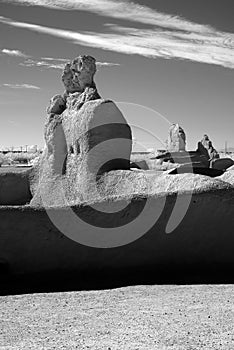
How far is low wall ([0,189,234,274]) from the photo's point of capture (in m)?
6.35

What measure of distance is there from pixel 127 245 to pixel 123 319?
1891mm

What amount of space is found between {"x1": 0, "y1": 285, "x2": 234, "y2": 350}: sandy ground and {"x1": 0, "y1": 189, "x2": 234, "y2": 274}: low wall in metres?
0.67

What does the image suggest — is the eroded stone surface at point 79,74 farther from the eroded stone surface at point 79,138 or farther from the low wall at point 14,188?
the low wall at point 14,188

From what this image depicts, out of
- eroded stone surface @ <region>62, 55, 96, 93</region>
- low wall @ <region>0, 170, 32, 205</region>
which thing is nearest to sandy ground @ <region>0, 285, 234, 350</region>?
eroded stone surface @ <region>62, 55, 96, 93</region>

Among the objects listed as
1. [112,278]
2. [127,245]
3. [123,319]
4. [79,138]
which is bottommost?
[112,278]

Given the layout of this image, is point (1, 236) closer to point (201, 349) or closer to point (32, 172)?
point (201, 349)

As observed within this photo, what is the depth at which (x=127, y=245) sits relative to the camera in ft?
21.9

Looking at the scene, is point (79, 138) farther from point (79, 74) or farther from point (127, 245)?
point (127, 245)

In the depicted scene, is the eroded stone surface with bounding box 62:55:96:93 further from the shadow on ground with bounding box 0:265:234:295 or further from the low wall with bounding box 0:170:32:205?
the shadow on ground with bounding box 0:265:234:295

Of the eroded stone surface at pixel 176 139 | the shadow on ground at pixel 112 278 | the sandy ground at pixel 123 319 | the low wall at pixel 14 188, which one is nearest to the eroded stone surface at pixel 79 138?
the low wall at pixel 14 188

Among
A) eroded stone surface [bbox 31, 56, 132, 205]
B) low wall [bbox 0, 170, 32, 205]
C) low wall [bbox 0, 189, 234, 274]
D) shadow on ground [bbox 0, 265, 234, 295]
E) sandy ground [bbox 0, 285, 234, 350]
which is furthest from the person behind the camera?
low wall [bbox 0, 170, 32, 205]

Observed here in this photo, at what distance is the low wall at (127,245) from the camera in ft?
20.8

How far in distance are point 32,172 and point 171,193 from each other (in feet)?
20.1

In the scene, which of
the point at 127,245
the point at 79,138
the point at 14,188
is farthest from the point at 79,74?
the point at 127,245
